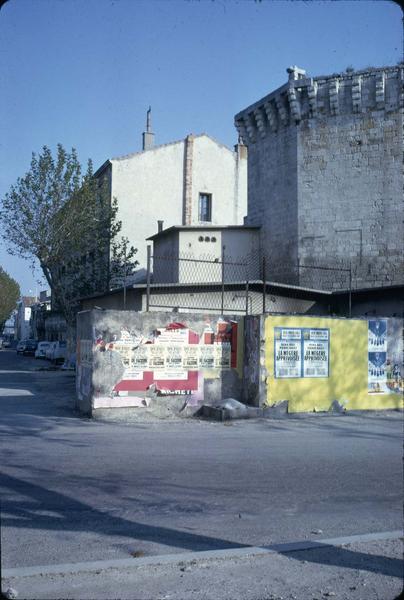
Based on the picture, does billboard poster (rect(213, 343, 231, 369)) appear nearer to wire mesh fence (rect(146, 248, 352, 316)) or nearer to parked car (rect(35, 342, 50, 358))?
wire mesh fence (rect(146, 248, 352, 316))

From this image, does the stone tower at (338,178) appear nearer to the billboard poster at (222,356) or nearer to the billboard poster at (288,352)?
the billboard poster at (288,352)

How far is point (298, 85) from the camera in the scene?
28000mm

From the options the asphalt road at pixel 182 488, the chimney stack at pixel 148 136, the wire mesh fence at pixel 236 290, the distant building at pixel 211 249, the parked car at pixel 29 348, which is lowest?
the asphalt road at pixel 182 488

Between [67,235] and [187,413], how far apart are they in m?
19.7

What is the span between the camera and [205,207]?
4194cm

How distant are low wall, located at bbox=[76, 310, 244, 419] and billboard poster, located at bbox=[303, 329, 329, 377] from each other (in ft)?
5.26

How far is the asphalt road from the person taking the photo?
5.29 metres

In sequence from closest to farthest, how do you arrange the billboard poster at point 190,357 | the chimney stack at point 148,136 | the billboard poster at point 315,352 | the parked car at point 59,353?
the billboard poster at point 190,357
the billboard poster at point 315,352
the parked car at point 59,353
the chimney stack at point 148,136

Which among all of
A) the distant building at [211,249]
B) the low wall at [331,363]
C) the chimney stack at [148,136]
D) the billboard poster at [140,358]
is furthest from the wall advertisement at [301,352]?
the chimney stack at [148,136]

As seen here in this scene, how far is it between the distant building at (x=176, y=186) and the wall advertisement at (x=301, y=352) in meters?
23.7

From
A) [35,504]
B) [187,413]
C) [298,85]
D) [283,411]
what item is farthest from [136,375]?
[298,85]

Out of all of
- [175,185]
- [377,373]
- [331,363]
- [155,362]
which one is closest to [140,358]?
[155,362]

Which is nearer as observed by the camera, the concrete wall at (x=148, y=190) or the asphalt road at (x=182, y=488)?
the asphalt road at (x=182, y=488)

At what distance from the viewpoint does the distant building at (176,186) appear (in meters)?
39.2
